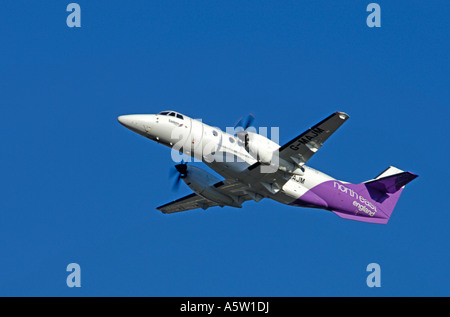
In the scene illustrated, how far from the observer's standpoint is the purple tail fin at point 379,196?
31570 millimetres

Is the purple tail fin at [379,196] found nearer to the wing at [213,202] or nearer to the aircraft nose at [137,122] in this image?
the wing at [213,202]

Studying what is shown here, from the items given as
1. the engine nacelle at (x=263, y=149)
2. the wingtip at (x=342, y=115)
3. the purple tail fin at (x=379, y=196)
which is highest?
the wingtip at (x=342, y=115)

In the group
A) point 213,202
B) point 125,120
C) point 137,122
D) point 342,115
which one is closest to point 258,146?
point 342,115

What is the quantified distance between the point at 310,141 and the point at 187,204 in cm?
979

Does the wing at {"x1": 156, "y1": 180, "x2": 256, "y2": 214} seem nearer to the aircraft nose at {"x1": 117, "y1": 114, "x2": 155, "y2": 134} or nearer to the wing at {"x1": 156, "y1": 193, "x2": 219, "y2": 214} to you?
the wing at {"x1": 156, "y1": 193, "x2": 219, "y2": 214}

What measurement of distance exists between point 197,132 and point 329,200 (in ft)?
24.8

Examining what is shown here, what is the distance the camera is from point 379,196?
107 ft

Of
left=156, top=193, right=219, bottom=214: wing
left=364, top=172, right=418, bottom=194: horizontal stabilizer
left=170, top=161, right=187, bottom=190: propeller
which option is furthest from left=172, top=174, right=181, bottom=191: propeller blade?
left=364, top=172, right=418, bottom=194: horizontal stabilizer

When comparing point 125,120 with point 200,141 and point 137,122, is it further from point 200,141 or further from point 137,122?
point 200,141

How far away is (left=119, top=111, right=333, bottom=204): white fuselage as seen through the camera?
91.4ft

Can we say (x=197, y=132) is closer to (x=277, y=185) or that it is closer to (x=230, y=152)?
(x=230, y=152)

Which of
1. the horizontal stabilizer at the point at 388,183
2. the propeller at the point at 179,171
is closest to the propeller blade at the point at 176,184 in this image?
the propeller at the point at 179,171

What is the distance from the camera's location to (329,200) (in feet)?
101
